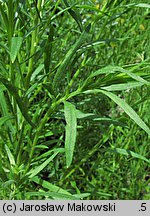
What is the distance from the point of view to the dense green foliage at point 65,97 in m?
0.91

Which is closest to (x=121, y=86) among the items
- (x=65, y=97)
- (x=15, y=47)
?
(x=65, y=97)

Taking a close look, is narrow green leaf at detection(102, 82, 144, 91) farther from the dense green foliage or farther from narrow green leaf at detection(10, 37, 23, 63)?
narrow green leaf at detection(10, 37, 23, 63)

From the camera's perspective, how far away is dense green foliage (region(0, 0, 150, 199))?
35.8 inches

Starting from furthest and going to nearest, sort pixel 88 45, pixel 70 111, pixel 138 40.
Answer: pixel 138 40 → pixel 88 45 → pixel 70 111

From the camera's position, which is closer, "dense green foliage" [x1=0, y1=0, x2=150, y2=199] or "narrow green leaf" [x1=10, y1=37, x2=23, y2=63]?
"narrow green leaf" [x1=10, y1=37, x2=23, y2=63]

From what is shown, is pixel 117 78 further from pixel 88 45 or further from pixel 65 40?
pixel 65 40

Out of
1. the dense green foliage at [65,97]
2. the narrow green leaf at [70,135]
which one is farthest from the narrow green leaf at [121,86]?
the narrow green leaf at [70,135]

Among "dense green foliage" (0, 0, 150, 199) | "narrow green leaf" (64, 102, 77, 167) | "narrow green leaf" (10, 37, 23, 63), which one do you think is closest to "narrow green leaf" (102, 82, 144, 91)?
"dense green foliage" (0, 0, 150, 199)

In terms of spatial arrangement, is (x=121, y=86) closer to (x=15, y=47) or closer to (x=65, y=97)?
(x=65, y=97)

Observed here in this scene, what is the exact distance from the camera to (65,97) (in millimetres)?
940

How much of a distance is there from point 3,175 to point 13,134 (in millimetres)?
126

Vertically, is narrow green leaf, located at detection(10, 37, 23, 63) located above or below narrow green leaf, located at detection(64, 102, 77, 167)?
above
